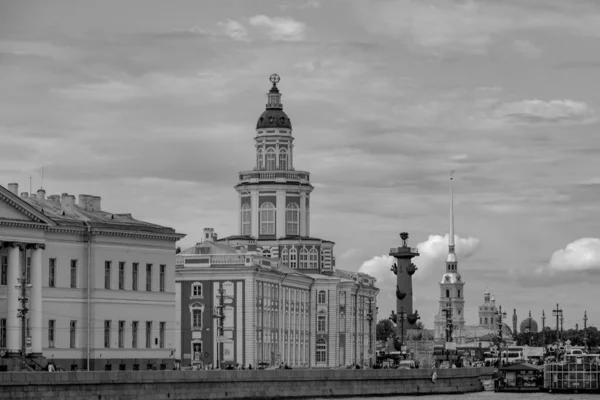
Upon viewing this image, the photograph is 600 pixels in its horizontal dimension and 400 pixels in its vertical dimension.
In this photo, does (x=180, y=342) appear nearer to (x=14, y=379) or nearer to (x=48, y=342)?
(x=48, y=342)

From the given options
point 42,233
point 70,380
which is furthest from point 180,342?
point 70,380

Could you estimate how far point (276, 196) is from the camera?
168500 millimetres

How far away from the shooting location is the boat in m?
119

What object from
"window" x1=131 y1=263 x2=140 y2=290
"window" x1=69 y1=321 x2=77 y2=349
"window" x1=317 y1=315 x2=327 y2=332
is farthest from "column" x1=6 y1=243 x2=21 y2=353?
"window" x1=317 y1=315 x2=327 y2=332

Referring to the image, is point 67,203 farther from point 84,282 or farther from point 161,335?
point 161,335

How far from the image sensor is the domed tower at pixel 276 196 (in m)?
168

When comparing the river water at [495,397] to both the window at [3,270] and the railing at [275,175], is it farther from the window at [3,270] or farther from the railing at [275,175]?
the railing at [275,175]

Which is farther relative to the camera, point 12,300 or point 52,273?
point 52,273

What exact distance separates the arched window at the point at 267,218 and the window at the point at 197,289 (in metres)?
25.5

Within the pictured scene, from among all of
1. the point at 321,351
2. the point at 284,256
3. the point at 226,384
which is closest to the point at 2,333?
the point at 226,384

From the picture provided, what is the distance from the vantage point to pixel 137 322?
326 ft

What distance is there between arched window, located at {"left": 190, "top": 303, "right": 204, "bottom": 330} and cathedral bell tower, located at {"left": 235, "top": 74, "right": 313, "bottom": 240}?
84.2 ft

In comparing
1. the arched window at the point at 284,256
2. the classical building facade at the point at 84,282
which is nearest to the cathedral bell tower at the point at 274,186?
the arched window at the point at 284,256

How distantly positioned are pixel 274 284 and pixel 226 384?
6834 cm
